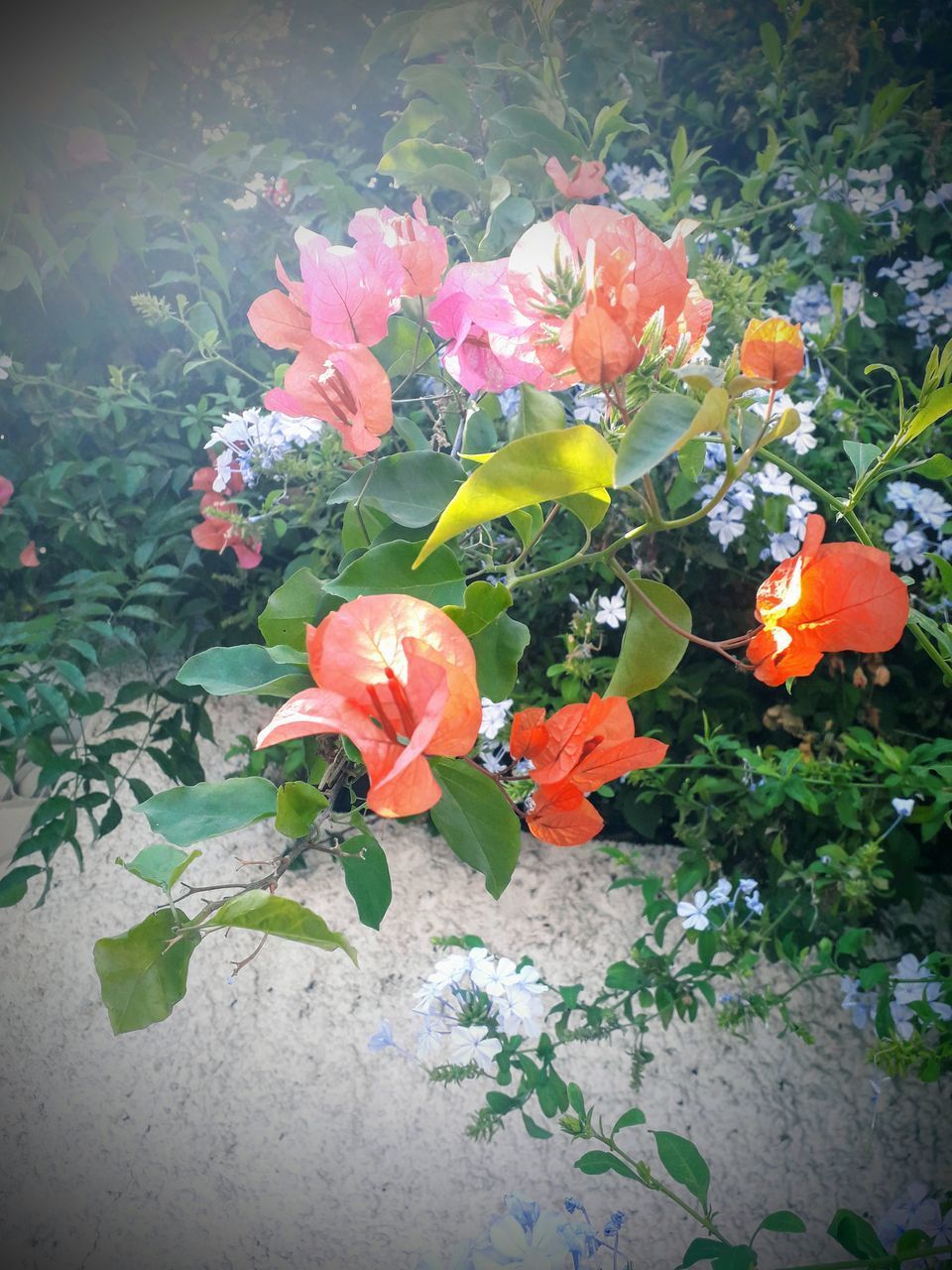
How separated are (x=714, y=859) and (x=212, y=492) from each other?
670 mm

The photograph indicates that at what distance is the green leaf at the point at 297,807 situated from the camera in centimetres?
28

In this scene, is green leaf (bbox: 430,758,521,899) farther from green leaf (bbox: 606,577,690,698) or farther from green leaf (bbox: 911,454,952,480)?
green leaf (bbox: 911,454,952,480)

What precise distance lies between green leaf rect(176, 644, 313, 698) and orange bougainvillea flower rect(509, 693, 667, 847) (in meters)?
0.08

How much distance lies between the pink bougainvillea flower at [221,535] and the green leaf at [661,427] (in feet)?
2.32

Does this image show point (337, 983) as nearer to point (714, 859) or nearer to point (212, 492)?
point (714, 859)

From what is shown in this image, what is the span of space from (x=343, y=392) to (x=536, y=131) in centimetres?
42

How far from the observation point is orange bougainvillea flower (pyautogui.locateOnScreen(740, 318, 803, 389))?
26 cm

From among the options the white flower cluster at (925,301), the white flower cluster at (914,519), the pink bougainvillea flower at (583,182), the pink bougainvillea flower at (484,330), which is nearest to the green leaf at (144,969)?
the pink bougainvillea flower at (484,330)

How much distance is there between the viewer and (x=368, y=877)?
0.34 m

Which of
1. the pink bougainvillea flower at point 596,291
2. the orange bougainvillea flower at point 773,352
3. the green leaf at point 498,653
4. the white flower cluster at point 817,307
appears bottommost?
the white flower cluster at point 817,307

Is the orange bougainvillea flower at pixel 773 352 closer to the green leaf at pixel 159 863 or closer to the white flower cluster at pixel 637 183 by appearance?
the green leaf at pixel 159 863

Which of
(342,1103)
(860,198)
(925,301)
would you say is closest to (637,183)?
(860,198)

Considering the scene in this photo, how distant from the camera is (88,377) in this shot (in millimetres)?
1106

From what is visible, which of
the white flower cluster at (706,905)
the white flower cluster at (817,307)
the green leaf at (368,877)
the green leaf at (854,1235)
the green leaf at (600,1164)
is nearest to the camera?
the green leaf at (368,877)
